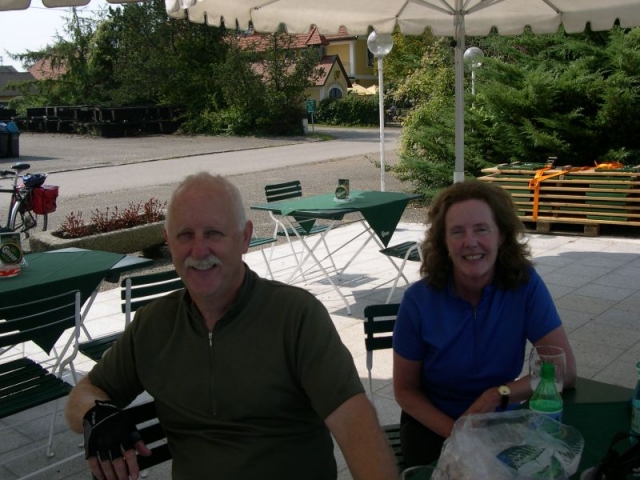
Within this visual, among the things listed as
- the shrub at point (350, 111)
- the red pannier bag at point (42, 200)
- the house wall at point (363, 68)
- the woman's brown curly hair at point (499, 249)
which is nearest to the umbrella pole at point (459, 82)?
the woman's brown curly hair at point (499, 249)

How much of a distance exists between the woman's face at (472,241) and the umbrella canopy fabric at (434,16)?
3.59 metres

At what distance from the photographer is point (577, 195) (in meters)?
8.73

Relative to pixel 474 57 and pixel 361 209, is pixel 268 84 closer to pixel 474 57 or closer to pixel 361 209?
pixel 474 57

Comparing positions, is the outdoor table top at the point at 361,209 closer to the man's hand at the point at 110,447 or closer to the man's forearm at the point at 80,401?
the man's forearm at the point at 80,401

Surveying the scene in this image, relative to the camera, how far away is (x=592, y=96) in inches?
390

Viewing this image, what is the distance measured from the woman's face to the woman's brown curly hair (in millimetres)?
31

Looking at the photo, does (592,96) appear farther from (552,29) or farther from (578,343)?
(578,343)

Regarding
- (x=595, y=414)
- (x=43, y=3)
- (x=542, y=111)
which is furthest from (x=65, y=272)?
(x=542, y=111)

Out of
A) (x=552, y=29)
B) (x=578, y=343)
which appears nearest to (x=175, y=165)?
(x=552, y=29)

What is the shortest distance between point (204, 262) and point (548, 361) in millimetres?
1082

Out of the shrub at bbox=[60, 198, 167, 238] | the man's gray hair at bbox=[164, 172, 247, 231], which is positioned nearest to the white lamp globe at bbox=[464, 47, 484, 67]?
the shrub at bbox=[60, 198, 167, 238]

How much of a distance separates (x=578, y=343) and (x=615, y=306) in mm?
1032

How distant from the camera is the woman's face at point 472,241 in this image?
252 cm

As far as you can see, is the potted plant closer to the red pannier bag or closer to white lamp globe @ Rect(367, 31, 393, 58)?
the red pannier bag
